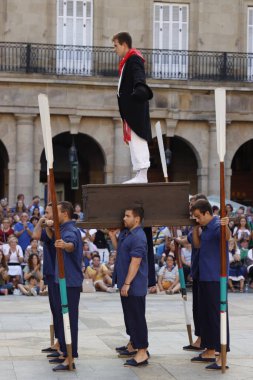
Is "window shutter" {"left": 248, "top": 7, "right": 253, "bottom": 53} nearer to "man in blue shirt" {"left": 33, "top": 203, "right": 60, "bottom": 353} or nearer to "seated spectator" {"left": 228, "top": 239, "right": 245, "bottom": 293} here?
"seated spectator" {"left": 228, "top": 239, "right": 245, "bottom": 293}

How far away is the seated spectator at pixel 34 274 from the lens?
22391 mm

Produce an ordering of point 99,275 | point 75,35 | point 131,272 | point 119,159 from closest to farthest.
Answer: point 131,272 < point 99,275 < point 119,159 < point 75,35

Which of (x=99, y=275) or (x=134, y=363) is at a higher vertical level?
(x=99, y=275)

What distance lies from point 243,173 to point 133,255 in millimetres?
26916

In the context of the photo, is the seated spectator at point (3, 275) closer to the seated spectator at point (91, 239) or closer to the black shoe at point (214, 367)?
the seated spectator at point (91, 239)

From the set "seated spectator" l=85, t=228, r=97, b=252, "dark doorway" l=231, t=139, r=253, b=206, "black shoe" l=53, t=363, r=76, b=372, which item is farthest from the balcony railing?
"black shoe" l=53, t=363, r=76, b=372

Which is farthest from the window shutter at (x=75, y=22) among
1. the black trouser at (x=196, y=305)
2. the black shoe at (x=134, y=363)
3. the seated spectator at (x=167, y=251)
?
the black shoe at (x=134, y=363)

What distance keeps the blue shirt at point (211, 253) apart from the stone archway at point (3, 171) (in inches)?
893

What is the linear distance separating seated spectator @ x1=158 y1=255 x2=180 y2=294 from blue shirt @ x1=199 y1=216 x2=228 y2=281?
10.6m

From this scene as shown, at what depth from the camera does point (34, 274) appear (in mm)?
22406

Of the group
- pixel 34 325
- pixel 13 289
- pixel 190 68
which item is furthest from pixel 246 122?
pixel 34 325

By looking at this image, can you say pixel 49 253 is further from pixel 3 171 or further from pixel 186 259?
pixel 3 171

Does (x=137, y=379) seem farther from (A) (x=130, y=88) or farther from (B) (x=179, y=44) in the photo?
(B) (x=179, y=44)

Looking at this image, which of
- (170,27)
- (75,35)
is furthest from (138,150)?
(170,27)
